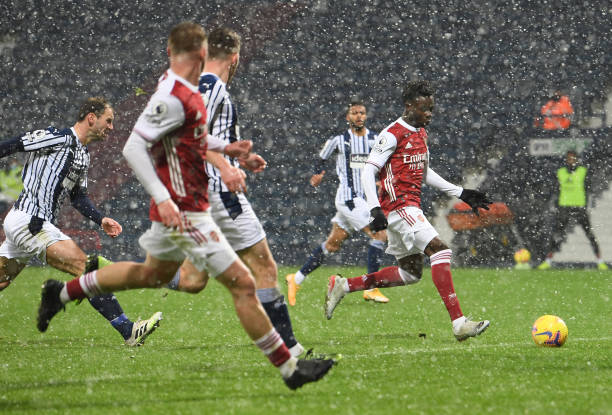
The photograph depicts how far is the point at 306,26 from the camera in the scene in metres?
16.1

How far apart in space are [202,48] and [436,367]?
2.43 metres

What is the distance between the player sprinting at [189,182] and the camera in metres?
4.17

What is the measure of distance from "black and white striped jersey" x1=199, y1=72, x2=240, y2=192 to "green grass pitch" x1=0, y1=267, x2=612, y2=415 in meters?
1.17

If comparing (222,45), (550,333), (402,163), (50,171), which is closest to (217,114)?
(222,45)

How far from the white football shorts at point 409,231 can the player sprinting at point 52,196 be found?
6.99 ft

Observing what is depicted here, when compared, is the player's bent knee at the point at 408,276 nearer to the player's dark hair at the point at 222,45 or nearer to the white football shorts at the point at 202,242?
the player's dark hair at the point at 222,45

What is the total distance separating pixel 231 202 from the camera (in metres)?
5.21

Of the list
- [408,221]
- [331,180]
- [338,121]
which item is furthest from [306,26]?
[408,221]

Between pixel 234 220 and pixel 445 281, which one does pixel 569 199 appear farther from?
pixel 234 220

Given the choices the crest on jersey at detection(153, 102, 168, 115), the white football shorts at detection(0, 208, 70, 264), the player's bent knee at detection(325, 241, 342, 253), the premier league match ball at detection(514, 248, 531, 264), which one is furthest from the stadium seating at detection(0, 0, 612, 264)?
the crest on jersey at detection(153, 102, 168, 115)

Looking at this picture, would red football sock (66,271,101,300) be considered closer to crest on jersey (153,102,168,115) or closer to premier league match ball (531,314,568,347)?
crest on jersey (153,102,168,115)

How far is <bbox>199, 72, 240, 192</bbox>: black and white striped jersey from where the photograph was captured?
5098mm

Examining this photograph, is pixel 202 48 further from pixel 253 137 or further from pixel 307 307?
pixel 253 137

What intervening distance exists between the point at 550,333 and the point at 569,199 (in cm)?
895
